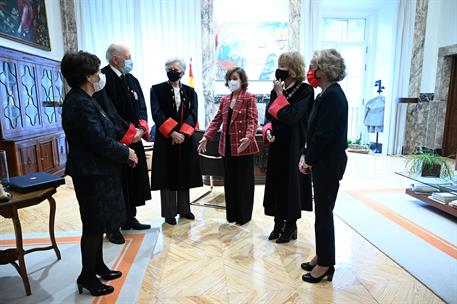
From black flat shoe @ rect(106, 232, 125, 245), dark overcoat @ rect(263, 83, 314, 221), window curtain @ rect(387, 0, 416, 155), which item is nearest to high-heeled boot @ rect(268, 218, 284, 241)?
dark overcoat @ rect(263, 83, 314, 221)

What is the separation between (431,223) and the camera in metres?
2.93

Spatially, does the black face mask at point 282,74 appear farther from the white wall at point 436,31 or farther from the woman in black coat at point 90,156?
the white wall at point 436,31

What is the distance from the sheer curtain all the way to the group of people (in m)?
2.65

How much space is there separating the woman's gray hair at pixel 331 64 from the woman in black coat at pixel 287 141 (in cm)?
45

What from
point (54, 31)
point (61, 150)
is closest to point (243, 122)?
point (61, 150)

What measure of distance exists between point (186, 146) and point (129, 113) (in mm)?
580

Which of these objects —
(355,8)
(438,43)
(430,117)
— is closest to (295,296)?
(430,117)

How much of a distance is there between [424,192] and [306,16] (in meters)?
3.56

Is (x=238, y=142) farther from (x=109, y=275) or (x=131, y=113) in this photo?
(x=109, y=275)

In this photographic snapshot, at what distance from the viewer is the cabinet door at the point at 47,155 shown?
13.2 ft

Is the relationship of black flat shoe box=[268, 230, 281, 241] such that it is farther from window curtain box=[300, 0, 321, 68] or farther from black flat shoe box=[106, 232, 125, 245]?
window curtain box=[300, 0, 321, 68]

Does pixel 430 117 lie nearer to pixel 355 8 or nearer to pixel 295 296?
pixel 355 8

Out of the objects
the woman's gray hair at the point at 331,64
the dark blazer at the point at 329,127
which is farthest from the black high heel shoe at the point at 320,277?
the woman's gray hair at the point at 331,64

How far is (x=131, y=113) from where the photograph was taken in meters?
2.52
